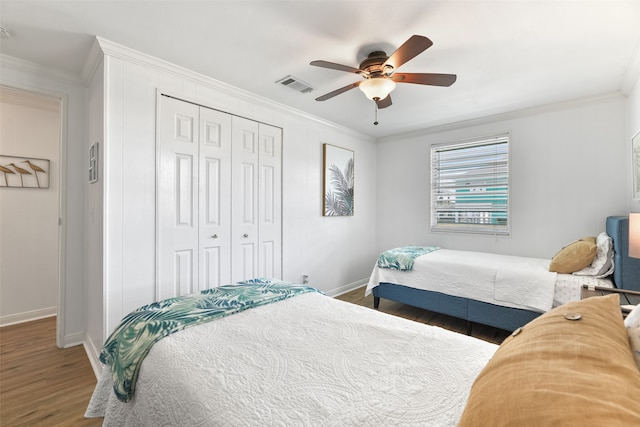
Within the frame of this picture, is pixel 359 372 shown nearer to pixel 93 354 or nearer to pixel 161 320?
pixel 161 320

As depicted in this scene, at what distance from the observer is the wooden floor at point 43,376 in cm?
180

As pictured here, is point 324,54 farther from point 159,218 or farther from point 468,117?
point 468,117

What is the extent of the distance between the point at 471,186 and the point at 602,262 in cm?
176

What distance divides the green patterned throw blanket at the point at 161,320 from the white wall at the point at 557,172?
312cm

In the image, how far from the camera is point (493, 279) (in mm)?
2822

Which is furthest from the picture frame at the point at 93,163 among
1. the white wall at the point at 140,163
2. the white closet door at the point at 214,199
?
the white closet door at the point at 214,199

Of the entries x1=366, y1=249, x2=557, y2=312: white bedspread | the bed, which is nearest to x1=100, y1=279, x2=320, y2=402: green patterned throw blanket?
the bed

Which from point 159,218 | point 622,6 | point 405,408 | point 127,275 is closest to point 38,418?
point 127,275

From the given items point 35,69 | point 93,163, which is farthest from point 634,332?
point 35,69

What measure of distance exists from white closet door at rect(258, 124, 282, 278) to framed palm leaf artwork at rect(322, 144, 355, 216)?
2.76 feet

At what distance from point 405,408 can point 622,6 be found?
2600mm

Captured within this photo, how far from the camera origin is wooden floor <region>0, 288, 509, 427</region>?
1803mm

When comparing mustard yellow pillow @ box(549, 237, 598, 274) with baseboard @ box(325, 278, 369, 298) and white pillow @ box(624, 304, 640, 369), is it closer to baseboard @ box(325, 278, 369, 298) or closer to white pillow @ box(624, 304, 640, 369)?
white pillow @ box(624, 304, 640, 369)

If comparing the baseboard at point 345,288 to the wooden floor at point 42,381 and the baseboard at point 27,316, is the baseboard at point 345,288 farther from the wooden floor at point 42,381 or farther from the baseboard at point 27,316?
the baseboard at point 27,316
